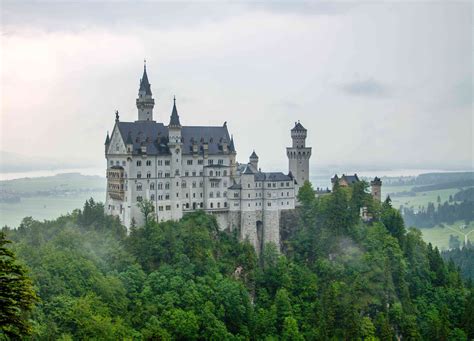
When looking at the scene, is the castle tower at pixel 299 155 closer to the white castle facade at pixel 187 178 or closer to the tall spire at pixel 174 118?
the white castle facade at pixel 187 178

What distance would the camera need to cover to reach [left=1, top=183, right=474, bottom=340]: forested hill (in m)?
65.8

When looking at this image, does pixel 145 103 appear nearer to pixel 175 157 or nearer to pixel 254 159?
pixel 175 157

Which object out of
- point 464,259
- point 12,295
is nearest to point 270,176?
point 12,295

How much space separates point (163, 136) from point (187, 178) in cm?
602

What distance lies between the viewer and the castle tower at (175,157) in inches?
3233

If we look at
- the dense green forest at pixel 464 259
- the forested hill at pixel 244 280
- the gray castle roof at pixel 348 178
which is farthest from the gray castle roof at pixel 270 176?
the dense green forest at pixel 464 259

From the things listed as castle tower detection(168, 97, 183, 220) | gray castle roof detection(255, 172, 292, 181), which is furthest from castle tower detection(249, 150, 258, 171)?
castle tower detection(168, 97, 183, 220)

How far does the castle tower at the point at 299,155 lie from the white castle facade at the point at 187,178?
3.75 metres

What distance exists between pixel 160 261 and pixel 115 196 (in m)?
10.2

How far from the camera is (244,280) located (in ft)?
263

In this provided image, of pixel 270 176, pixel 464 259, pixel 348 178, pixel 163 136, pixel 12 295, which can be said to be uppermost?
pixel 163 136

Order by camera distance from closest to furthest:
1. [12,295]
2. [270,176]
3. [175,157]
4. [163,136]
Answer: [12,295]
[175,157]
[163,136]
[270,176]

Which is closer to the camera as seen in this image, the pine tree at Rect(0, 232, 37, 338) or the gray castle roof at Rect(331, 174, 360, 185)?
the pine tree at Rect(0, 232, 37, 338)

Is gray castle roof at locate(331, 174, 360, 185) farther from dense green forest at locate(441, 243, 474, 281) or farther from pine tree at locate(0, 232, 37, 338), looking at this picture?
pine tree at locate(0, 232, 37, 338)
